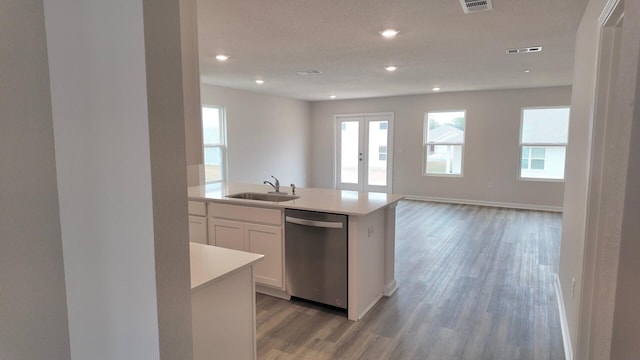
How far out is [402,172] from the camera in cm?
845

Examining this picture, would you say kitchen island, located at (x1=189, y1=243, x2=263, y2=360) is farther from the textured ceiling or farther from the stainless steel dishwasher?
the textured ceiling

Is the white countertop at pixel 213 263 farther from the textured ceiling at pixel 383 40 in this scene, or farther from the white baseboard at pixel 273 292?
the textured ceiling at pixel 383 40

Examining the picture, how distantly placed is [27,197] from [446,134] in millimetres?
7896

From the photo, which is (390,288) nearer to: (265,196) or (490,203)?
(265,196)

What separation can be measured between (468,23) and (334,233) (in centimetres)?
207

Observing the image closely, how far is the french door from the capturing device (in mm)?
8727

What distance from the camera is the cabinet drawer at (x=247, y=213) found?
3.14 metres

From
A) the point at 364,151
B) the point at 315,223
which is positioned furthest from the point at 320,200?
the point at 364,151

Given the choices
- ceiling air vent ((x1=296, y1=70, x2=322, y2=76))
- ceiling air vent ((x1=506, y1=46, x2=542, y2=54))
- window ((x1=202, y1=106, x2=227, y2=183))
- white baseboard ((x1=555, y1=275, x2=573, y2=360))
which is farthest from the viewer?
window ((x1=202, y1=106, x2=227, y2=183))

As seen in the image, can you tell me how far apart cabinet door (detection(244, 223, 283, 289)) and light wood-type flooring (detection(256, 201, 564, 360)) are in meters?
0.20

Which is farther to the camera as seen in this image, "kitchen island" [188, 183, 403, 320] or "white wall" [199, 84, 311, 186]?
"white wall" [199, 84, 311, 186]

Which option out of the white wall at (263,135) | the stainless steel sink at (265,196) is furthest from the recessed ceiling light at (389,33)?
the white wall at (263,135)

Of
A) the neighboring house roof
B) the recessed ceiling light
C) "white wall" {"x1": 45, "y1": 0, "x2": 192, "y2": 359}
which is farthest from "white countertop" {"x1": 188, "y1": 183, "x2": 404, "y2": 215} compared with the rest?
the neighboring house roof

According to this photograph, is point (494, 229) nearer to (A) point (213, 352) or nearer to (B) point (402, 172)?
(B) point (402, 172)
